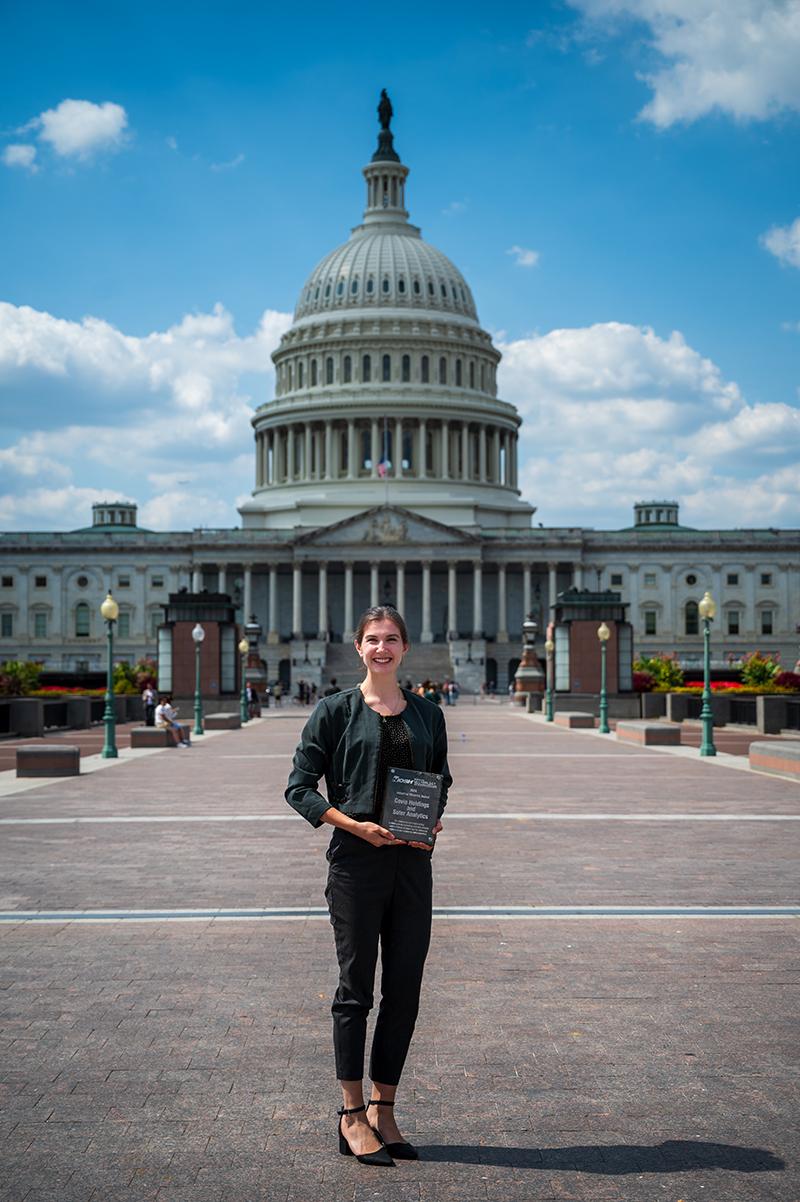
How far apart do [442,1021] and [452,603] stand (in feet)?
389

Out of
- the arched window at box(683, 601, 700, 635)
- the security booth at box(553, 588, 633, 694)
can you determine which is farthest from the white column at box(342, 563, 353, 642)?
the security booth at box(553, 588, 633, 694)

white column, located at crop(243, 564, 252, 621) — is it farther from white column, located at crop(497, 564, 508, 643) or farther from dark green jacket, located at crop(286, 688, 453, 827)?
dark green jacket, located at crop(286, 688, 453, 827)

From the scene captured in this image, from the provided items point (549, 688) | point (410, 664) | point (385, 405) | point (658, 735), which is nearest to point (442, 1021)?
point (658, 735)

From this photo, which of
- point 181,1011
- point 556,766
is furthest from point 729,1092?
point 556,766

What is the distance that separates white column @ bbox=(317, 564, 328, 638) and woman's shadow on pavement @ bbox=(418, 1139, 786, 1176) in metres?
117

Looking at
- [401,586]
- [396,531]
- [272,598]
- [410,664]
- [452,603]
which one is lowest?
[410,664]

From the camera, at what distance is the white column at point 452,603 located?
418 ft

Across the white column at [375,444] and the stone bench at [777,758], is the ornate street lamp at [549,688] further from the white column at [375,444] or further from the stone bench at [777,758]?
the white column at [375,444]

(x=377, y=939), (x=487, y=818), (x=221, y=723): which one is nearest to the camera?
(x=377, y=939)

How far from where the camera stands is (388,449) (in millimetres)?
145625

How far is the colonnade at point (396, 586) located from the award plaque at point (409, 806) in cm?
11835

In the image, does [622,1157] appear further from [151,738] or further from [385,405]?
[385,405]

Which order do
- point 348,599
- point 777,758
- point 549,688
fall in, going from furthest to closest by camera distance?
1. point 348,599
2. point 549,688
3. point 777,758

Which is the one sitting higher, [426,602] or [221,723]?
[426,602]
